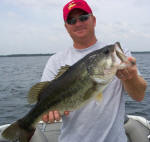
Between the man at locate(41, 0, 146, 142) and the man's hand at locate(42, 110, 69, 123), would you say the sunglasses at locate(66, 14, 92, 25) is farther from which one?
the man's hand at locate(42, 110, 69, 123)

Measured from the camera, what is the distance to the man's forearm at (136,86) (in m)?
3.03

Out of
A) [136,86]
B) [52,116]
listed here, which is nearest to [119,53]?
[136,86]

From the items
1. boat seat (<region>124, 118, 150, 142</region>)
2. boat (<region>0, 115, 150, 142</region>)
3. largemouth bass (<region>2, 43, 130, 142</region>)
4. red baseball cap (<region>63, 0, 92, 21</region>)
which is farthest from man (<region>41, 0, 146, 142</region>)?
boat seat (<region>124, 118, 150, 142</region>)

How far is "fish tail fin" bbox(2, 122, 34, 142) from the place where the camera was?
3336 mm

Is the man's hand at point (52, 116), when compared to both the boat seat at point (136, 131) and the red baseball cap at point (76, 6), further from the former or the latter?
the boat seat at point (136, 131)

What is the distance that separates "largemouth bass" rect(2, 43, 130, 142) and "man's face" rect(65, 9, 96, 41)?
0.47 m

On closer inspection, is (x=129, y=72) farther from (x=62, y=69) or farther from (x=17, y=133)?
(x=17, y=133)

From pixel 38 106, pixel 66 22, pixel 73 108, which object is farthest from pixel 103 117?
pixel 66 22

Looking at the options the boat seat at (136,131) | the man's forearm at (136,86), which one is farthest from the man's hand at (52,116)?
the boat seat at (136,131)

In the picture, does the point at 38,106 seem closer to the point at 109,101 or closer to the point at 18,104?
the point at 109,101

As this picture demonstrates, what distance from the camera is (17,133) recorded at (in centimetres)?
338

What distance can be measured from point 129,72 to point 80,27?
1.11m

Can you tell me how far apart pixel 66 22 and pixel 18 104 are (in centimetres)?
1142

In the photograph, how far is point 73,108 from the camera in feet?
10.2
